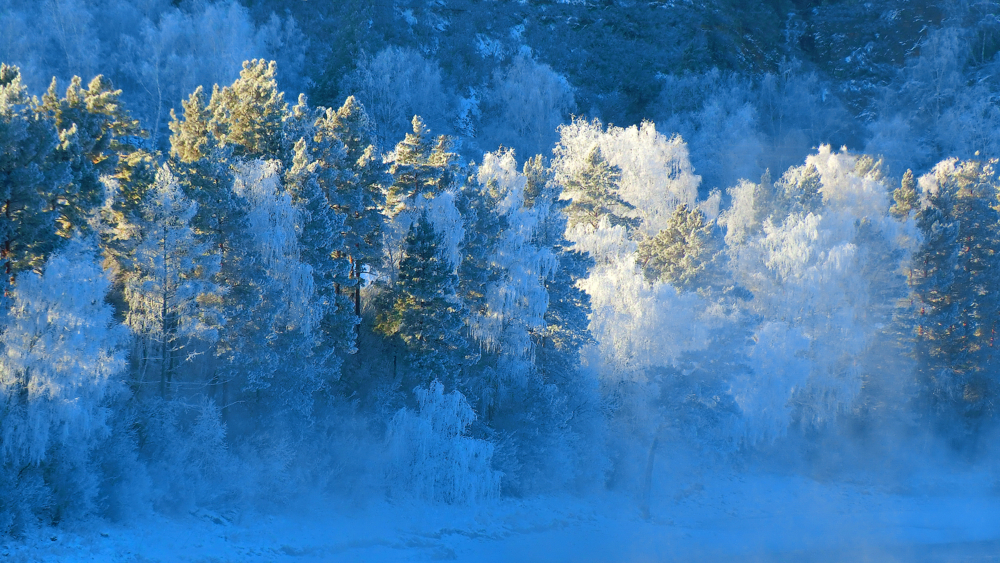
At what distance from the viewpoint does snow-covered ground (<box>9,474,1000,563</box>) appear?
78.1ft

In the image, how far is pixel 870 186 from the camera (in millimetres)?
50094

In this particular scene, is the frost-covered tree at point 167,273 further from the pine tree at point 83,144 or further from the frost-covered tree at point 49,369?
the frost-covered tree at point 49,369

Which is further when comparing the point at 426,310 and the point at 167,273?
the point at 426,310

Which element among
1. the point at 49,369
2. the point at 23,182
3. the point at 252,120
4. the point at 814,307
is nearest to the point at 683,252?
the point at 814,307

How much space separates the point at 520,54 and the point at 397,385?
191 ft

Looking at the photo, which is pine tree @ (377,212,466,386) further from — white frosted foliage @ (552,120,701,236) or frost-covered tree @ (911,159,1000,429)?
frost-covered tree @ (911,159,1000,429)

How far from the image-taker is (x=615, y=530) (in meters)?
33.2

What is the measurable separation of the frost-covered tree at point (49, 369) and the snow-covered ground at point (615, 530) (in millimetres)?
1624

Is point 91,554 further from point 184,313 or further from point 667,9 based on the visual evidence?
point 667,9

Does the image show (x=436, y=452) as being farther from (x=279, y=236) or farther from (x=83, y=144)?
(x=83, y=144)

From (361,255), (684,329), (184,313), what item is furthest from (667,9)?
(184,313)

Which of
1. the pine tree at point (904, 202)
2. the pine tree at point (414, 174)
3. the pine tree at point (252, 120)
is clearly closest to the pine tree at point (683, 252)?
the pine tree at point (414, 174)

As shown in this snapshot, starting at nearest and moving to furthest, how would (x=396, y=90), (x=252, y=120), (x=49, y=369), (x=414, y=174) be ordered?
(x=49, y=369)
(x=252, y=120)
(x=414, y=174)
(x=396, y=90)

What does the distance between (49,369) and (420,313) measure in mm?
12871
